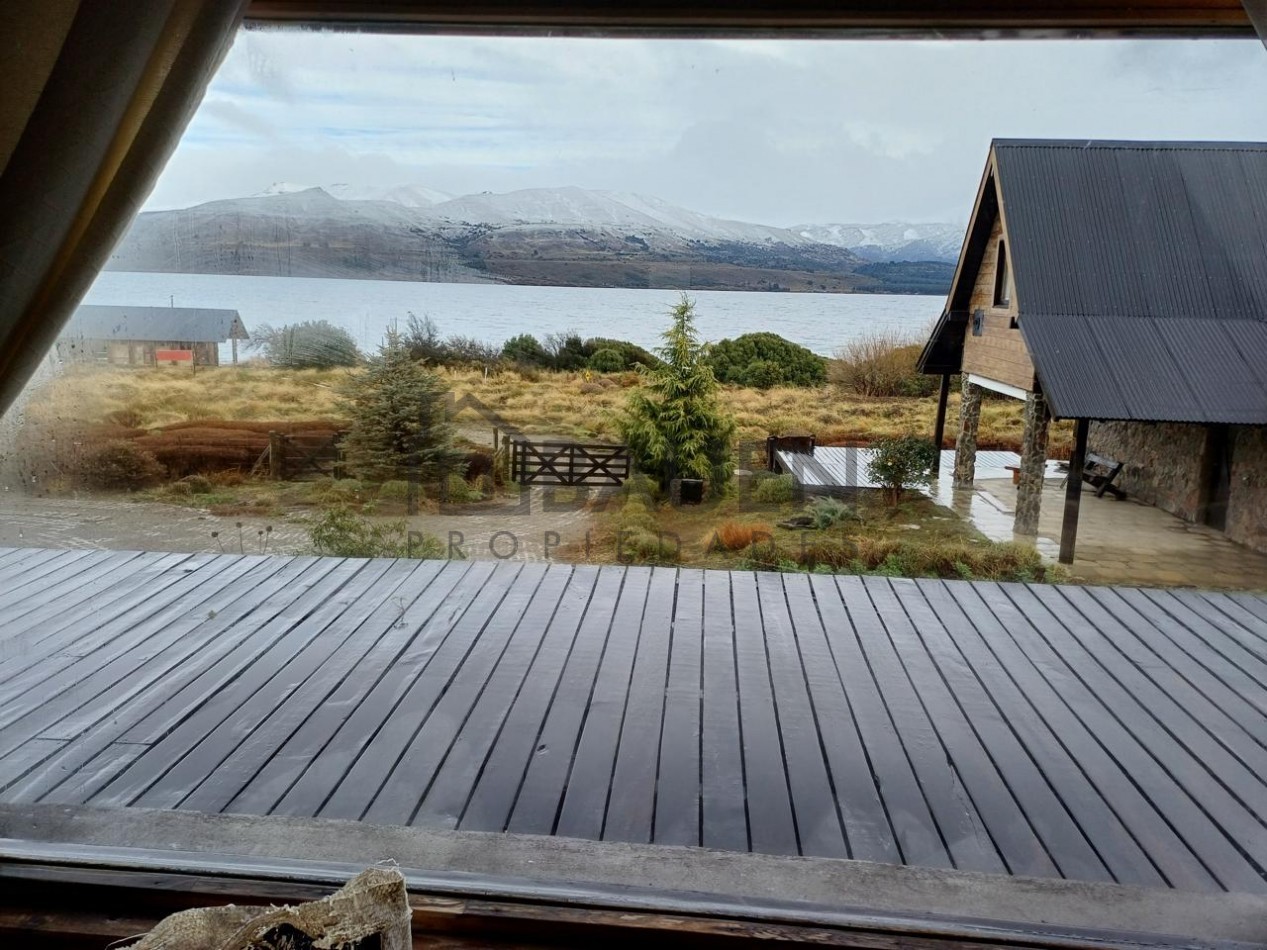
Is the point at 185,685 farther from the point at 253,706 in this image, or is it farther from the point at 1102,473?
the point at 1102,473

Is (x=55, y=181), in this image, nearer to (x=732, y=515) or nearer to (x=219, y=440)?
(x=219, y=440)

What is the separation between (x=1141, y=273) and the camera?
217cm

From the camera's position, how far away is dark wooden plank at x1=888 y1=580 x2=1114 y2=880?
143cm

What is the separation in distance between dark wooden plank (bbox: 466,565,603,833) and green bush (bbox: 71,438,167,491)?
1.36 meters

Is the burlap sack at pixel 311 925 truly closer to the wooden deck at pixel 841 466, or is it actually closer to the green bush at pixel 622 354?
the green bush at pixel 622 354

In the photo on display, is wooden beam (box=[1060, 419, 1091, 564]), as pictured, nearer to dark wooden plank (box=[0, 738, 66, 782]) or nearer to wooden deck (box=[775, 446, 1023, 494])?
wooden deck (box=[775, 446, 1023, 494])

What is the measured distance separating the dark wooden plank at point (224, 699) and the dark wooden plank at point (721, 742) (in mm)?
983

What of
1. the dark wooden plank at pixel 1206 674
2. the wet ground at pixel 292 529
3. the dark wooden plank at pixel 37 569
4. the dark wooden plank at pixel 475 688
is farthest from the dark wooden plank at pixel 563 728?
the dark wooden plank at pixel 37 569

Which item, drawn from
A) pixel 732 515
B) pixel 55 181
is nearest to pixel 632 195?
pixel 732 515

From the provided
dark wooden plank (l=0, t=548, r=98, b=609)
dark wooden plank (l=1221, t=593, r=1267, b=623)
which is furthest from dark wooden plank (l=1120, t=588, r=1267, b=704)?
dark wooden plank (l=0, t=548, r=98, b=609)

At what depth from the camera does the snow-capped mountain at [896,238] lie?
2.32 meters

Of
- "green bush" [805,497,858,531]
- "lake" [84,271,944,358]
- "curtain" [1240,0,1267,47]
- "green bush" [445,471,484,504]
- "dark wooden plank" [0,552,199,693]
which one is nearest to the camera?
"curtain" [1240,0,1267,47]

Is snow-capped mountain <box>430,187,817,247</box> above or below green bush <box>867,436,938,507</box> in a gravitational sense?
above

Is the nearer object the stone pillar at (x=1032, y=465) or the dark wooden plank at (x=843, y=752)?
the dark wooden plank at (x=843, y=752)
